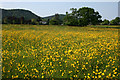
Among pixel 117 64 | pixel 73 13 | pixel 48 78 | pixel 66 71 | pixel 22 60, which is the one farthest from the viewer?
pixel 73 13

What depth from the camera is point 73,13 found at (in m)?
36.7

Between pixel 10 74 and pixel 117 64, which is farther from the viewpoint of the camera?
pixel 117 64

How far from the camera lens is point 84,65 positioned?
5.92 m

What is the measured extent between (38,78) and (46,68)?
742 mm

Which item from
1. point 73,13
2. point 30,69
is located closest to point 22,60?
point 30,69

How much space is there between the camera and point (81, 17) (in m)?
38.5

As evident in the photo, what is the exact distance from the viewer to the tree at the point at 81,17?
3667 cm

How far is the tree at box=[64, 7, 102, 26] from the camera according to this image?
120ft

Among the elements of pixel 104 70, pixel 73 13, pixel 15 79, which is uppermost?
pixel 73 13

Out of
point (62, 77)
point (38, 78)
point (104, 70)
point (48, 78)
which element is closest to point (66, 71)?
point (62, 77)

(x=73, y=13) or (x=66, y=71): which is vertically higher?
(x=73, y=13)

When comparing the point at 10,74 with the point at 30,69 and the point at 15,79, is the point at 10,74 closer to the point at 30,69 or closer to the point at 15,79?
the point at 15,79

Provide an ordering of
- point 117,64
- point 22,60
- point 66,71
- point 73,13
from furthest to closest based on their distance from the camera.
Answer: point 73,13 → point 22,60 → point 117,64 → point 66,71

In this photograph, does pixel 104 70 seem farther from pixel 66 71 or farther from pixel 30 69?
pixel 30 69
